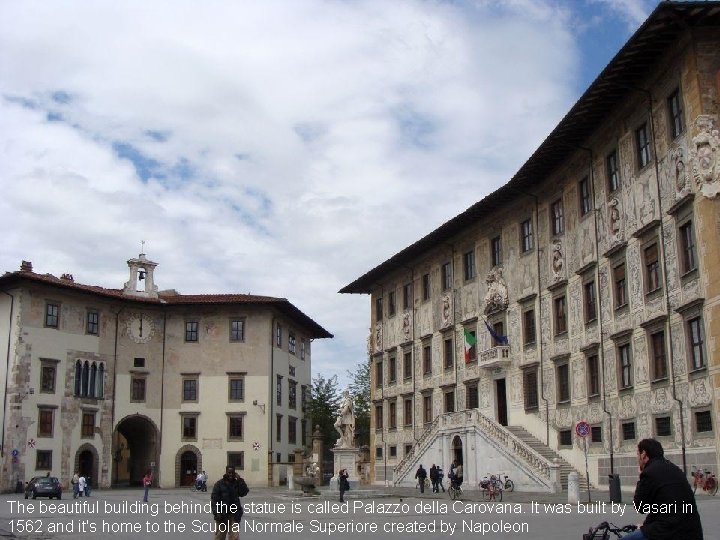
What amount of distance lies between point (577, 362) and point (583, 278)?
3234mm

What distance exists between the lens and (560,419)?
33781mm

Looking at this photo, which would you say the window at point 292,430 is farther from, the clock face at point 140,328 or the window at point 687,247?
the window at point 687,247

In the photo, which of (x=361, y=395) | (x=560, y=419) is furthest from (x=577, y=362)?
(x=361, y=395)

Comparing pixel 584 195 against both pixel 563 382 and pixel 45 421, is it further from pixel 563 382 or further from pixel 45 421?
pixel 45 421

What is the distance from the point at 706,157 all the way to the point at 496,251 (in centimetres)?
1616

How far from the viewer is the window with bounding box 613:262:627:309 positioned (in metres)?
29.5

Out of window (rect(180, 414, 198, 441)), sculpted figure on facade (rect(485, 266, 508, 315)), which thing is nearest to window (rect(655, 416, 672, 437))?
sculpted figure on facade (rect(485, 266, 508, 315))

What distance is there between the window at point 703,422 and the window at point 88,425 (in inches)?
1472

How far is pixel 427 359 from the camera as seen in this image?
45250 mm

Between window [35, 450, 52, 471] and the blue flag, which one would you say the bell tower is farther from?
the blue flag

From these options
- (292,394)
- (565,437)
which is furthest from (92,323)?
(565,437)

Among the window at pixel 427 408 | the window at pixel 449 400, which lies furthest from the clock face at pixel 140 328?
the window at pixel 449 400

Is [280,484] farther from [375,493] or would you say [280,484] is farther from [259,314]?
[375,493]

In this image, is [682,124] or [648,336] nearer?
[682,124]
